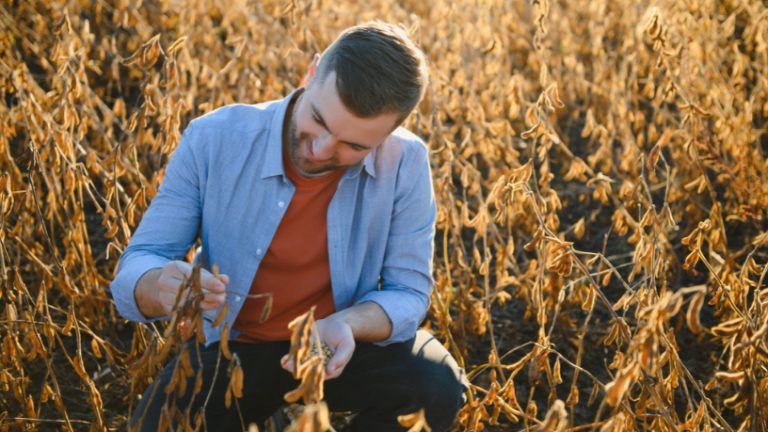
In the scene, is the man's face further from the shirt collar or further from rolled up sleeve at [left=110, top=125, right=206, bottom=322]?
rolled up sleeve at [left=110, top=125, right=206, bottom=322]

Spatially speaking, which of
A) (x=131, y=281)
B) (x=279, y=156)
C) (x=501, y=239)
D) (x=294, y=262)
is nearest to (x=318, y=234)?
(x=294, y=262)

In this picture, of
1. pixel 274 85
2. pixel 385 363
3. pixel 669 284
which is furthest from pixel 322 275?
pixel 669 284

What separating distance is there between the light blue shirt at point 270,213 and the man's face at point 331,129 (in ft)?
0.24

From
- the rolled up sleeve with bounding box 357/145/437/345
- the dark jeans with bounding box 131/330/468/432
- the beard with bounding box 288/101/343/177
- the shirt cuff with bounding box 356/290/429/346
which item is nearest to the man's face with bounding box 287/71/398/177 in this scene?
the beard with bounding box 288/101/343/177

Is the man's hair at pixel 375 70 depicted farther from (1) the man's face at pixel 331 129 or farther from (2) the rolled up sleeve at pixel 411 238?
(2) the rolled up sleeve at pixel 411 238

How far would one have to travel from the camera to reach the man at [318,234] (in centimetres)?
146

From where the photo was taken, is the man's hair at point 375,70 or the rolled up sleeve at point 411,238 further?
the rolled up sleeve at point 411,238

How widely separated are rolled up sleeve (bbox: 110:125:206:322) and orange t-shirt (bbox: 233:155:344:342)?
158mm

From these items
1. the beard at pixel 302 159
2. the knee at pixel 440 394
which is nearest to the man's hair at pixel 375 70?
the beard at pixel 302 159

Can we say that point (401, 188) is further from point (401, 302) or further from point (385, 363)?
point (385, 363)

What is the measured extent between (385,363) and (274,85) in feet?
3.89

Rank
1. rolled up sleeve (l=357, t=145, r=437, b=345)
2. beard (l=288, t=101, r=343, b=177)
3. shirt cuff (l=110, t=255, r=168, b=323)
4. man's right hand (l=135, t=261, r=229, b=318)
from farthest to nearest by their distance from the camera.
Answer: rolled up sleeve (l=357, t=145, r=437, b=345) < beard (l=288, t=101, r=343, b=177) < shirt cuff (l=110, t=255, r=168, b=323) < man's right hand (l=135, t=261, r=229, b=318)

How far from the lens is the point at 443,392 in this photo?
1552 mm

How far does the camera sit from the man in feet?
4.79
